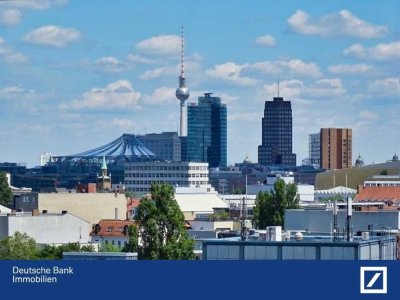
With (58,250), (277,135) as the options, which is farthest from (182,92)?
(58,250)

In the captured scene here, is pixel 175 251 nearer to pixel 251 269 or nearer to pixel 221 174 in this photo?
pixel 251 269

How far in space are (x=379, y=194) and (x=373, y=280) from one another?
38.7 m

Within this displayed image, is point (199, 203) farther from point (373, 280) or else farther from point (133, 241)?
point (373, 280)

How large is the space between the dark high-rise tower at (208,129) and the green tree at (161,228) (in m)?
104

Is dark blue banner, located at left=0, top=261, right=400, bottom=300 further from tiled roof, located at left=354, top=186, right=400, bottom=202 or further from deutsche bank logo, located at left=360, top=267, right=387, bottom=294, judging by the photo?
tiled roof, located at left=354, top=186, right=400, bottom=202

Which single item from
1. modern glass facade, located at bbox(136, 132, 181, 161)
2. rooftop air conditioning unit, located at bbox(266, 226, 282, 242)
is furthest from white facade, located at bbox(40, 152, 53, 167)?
rooftop air conditioning unit, located at bbox(266, 226, 282, 242)

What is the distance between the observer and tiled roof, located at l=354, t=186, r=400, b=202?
44.9 meters

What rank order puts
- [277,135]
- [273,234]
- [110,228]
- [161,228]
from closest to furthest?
[273,234] → [161,228] → [110,228] → [277,135]

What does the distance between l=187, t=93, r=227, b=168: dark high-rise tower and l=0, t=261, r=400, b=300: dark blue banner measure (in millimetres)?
120127

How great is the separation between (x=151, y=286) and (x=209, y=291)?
0.30 meters

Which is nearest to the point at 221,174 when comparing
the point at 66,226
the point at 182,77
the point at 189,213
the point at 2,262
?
the point at 182,77

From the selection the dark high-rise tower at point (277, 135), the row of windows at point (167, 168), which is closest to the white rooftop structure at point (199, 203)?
the row of windows at point (167, 168)

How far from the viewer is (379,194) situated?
1831 inches

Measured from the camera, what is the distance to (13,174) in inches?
3450
